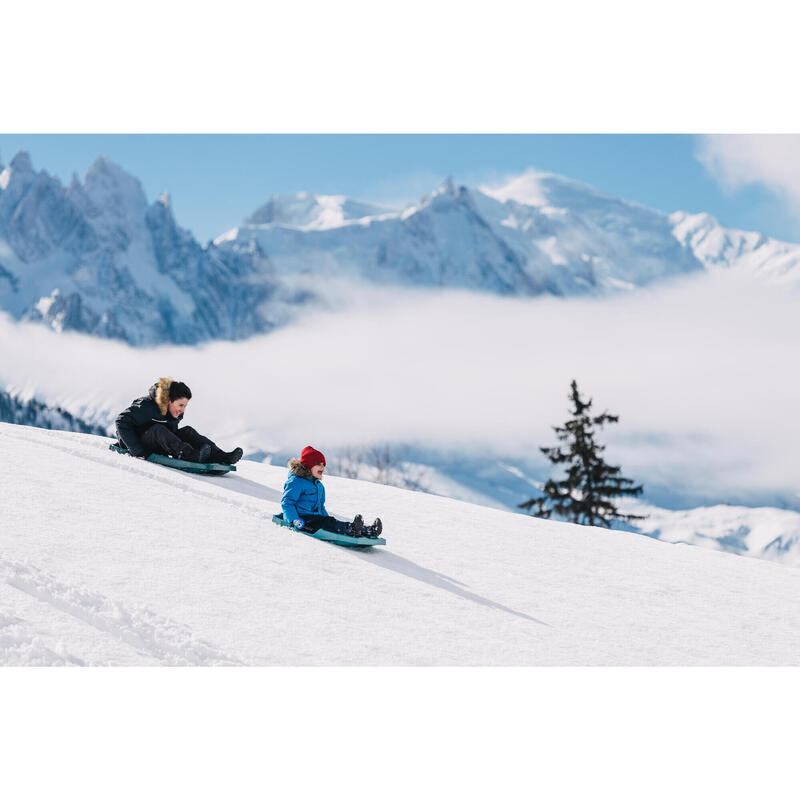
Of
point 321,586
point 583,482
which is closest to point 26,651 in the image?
point 321,586

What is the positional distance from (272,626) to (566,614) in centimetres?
348

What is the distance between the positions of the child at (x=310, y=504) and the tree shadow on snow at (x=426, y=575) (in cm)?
27

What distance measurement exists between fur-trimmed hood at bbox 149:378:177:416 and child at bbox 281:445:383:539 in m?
3.03

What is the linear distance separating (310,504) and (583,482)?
27.8 metres

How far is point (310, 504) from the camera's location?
11508 mm

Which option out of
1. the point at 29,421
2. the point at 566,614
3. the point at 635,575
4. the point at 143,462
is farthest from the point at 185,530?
the point at 29,421

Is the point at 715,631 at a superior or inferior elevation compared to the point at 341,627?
superior

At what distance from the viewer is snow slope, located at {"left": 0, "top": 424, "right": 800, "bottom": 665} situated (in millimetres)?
8062

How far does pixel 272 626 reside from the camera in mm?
8555

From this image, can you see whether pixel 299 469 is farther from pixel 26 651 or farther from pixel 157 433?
pixel 26 651

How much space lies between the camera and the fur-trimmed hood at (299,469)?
1115cm

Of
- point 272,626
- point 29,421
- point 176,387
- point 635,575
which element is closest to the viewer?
point 272,626

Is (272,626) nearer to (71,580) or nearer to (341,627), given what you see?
(341,627)

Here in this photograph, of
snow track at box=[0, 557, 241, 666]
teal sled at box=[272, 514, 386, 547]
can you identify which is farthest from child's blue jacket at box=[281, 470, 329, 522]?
snow track at box=[0, 557, 241, 666]
